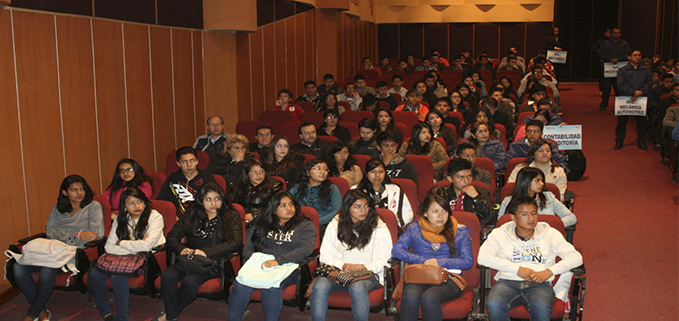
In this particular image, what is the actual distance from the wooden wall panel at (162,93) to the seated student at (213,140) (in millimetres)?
533

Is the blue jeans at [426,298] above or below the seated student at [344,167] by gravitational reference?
below

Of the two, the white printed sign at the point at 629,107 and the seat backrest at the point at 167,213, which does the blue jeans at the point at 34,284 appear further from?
the white printed sign at the point at 629,107

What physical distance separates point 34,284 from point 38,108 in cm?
153

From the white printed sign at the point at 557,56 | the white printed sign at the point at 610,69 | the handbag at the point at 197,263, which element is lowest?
the handbag at the point at 197,263

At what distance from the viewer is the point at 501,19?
17.4 metres

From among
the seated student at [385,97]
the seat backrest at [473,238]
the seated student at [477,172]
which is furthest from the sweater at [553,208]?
the seated student at [385,97]

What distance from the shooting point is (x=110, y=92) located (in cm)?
633

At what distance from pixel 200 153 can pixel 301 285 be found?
2.83m

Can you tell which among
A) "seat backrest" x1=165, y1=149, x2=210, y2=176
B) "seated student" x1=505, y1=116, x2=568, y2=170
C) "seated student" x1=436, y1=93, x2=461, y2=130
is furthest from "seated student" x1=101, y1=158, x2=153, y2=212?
"seated student" x1=436, y1=93, x2=461, y2=130

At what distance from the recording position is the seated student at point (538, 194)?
4.53 meters

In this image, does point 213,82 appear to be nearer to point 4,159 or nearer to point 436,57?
point 4,159

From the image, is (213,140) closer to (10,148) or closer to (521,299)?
(10,148)

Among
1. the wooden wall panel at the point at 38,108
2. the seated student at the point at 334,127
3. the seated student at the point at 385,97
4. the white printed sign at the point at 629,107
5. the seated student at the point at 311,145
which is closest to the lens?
the wooden wall panel at the point at 38,108

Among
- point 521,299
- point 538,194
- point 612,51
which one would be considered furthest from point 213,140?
point 612,51
